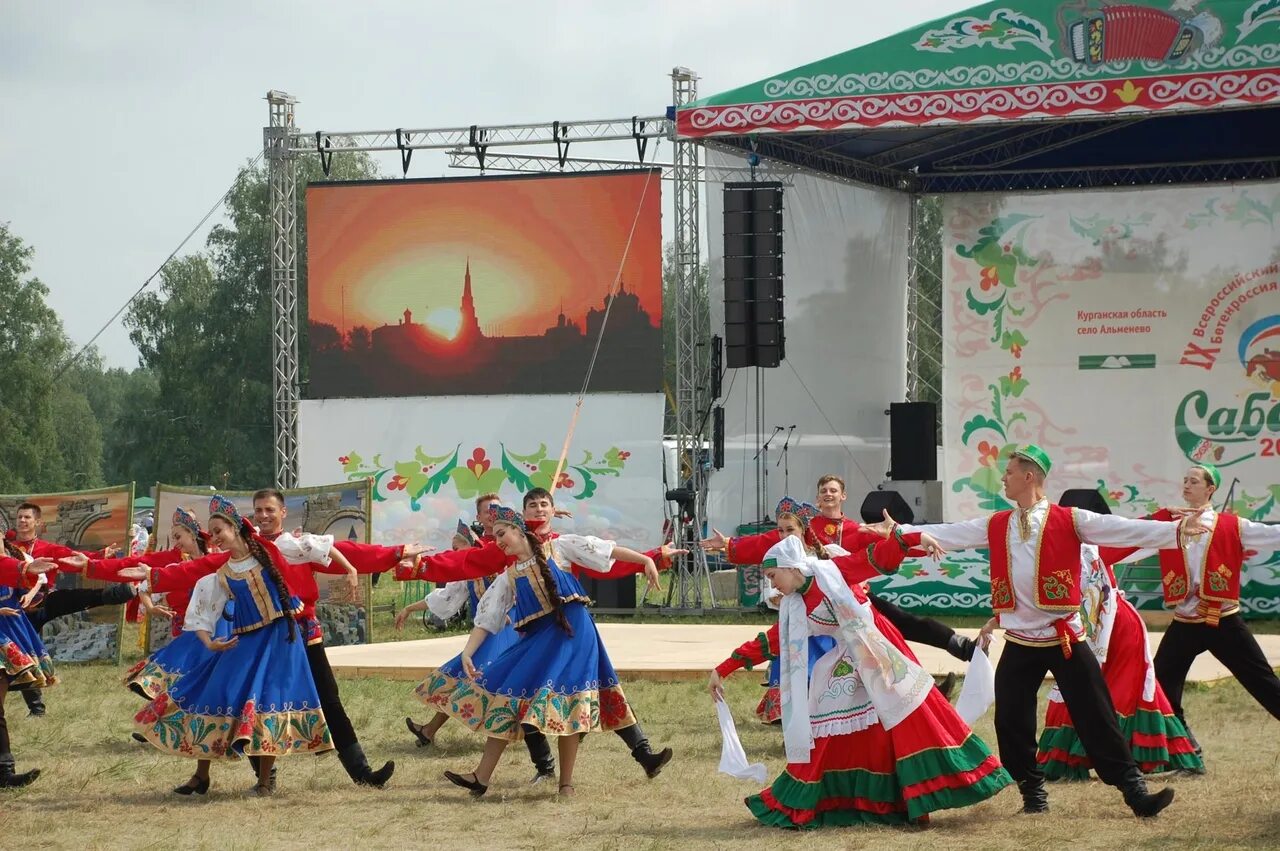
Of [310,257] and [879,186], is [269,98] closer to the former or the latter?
[310,257]

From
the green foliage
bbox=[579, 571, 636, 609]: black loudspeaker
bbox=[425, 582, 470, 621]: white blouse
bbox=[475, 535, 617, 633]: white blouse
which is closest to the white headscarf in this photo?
bbox=[475, 535, 617, 633]: white blouse

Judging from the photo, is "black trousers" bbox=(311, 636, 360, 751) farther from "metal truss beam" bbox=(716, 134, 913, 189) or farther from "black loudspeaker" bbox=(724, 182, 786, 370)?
"metal truss beam" bbox=(716, 134, 913, 189)

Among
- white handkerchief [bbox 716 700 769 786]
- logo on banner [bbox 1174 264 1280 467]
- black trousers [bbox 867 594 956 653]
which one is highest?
logo on banner [bbox 1174 264 1280 467]

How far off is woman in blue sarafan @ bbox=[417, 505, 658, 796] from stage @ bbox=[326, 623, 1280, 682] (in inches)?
173

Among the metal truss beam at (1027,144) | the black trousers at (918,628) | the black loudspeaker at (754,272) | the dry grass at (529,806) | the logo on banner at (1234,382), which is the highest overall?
the metal truss beam at (1027,144)

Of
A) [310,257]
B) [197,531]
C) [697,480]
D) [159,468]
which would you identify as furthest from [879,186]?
[159,468]

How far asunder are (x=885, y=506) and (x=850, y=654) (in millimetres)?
11423

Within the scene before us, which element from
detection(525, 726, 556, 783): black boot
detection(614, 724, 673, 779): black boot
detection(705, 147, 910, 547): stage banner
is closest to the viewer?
detection(614, 724, 673, 779): black boot

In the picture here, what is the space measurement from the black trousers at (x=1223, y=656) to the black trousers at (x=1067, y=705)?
3.59 feet

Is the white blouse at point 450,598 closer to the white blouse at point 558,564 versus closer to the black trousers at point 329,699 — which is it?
the black trousers at point 329,699

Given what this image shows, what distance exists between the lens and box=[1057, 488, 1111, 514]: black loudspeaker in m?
16.5

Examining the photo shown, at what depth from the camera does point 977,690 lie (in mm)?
7383

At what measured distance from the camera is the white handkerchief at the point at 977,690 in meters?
7.36

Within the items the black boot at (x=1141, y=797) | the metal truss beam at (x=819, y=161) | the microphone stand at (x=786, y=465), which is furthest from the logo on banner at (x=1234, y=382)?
the black boot at (x=1141, y=797)
